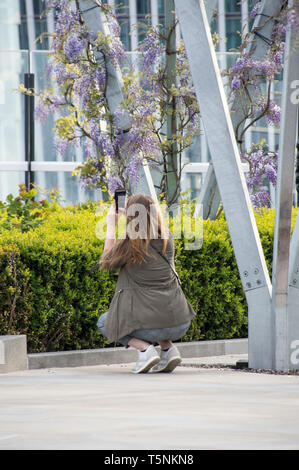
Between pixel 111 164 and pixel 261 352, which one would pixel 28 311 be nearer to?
pixel 261 352

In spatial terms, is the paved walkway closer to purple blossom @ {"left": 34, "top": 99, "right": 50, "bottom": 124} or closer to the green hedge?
the green hedge

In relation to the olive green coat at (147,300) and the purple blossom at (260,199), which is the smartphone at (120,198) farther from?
the purple blossom at (260,199)

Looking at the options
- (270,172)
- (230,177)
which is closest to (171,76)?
(270,172)

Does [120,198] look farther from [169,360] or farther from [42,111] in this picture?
[42,111]

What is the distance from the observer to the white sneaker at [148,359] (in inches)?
295

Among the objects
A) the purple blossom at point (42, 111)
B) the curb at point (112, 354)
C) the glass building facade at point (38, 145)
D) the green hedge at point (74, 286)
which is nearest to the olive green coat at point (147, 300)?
the curb at point (112, 354)

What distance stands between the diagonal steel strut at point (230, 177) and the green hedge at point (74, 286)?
159 centimetres

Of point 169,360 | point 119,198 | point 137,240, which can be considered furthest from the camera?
point 119,198

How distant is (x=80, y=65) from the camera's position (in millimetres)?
11000

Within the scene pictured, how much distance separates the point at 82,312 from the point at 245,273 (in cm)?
170

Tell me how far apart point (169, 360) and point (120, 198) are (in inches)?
58.2

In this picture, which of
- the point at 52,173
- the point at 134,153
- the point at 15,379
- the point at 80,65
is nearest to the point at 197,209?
the point at 134,153

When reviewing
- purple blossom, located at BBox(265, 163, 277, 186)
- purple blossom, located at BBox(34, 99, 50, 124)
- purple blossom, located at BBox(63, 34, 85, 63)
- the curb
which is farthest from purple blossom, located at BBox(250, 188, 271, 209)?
purple blossom, located at BBox(34, 99, 50, 124)

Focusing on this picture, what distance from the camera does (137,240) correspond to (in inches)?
294
